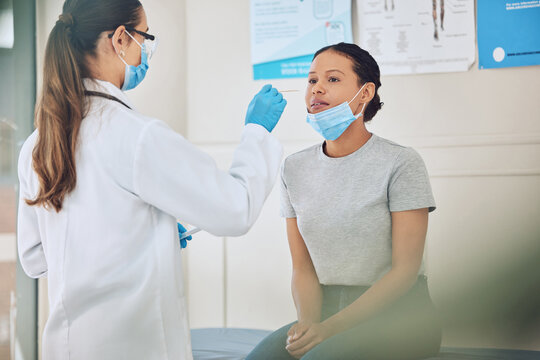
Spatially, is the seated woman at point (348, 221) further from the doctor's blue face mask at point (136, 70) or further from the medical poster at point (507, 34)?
the medical poster at point (507, 34)

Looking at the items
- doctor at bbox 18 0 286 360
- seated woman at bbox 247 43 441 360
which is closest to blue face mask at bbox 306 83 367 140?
seated woman at bbox 247 43 441 360

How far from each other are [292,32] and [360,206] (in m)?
1.03

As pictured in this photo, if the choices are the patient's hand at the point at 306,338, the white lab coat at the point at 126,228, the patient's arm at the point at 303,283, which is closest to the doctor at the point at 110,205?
the white lab coat at the point at 126,228

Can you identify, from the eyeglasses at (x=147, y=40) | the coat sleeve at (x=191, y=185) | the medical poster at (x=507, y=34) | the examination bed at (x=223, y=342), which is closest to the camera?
the coat sleeve at (x=191, y=185)

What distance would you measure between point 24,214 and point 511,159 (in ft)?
5.16

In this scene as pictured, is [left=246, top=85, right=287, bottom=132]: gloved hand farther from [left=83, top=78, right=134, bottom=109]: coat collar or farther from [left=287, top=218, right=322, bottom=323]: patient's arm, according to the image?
[left=287, top=218, right=322, bottom=323]: patient's arm

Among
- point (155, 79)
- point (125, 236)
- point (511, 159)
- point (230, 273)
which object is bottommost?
point (230, 273)

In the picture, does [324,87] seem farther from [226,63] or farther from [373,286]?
[226,63]

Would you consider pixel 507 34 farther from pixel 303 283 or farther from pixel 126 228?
pixel 126 228

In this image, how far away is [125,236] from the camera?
87 centimetres

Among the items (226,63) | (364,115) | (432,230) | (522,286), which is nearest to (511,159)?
(432,230)

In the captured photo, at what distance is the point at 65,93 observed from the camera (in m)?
0.87

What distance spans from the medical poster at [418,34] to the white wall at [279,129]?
5 centimetres

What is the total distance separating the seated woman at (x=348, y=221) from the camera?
1143 mm
